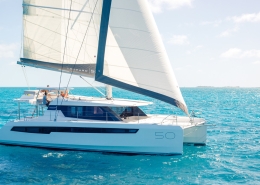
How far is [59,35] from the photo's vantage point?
50.7ft

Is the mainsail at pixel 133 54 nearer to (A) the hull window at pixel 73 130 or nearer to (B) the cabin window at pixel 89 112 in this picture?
(B) the cabin window at pixel 89 112

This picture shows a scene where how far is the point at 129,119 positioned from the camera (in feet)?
48.3

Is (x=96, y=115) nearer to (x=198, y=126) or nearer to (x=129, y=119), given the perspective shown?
(x=129, y=119)

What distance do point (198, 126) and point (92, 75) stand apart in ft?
17.7

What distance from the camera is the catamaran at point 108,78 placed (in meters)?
Answer: 13.3

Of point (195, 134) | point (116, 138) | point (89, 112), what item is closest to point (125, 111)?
point (89, 112)

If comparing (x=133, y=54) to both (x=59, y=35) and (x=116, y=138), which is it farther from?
(x=59, y=35)

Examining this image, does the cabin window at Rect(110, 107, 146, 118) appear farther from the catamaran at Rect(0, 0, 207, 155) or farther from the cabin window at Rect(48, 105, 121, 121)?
the cabin window at Rect(48, 105, 121, 121)

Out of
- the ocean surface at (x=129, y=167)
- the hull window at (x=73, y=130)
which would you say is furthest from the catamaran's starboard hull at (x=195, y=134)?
the hull window at (x=73, y=130)

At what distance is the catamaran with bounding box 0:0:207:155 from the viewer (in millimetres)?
13281

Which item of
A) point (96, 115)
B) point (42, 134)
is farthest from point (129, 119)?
point (42, 134)

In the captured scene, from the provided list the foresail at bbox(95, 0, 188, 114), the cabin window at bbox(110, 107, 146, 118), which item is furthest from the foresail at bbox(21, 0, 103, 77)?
the cabin window at bbox(110, 107, 146, 118)

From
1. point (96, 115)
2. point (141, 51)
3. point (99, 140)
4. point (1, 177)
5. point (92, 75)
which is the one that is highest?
point (141, 51)

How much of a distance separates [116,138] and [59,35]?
19.0 feet
